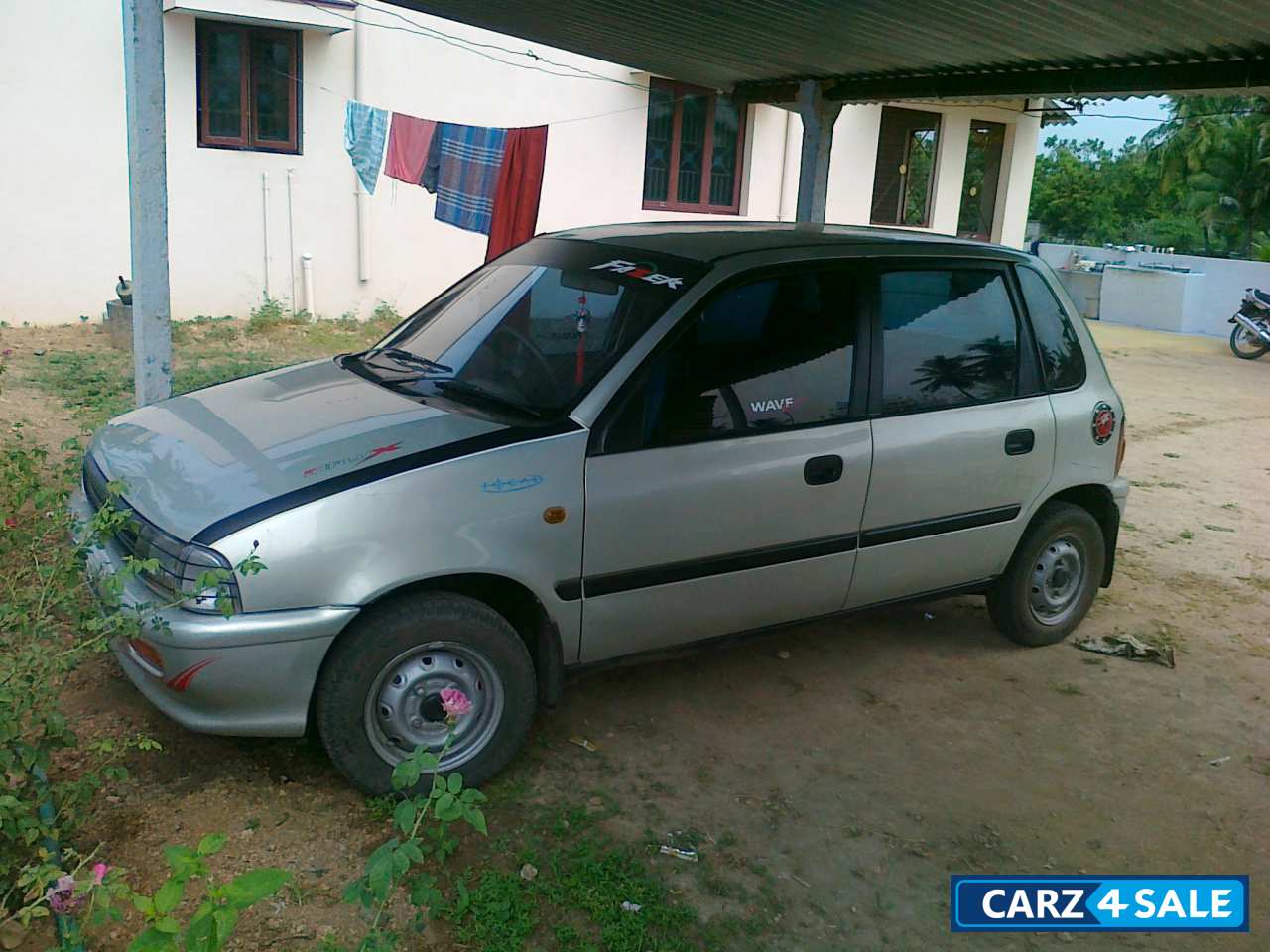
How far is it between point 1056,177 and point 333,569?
4657 centimetres

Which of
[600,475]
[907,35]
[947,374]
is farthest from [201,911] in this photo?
[907,35]

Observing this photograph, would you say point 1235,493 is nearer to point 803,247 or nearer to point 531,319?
point 803,247

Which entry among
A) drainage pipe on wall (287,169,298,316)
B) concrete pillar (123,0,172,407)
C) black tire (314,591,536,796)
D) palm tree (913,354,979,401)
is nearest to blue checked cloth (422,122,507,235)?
drainage pipe on wall (287,169,298,316)

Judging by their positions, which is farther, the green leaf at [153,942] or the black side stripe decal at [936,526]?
the black side stripe decal at [936,526]

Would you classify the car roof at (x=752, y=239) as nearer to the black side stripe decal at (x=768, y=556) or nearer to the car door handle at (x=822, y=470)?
the car door handle at (x=822, y=470)

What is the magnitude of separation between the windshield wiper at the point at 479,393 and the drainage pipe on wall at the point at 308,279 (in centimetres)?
923

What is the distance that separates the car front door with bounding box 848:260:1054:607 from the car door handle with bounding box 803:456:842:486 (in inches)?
7.4

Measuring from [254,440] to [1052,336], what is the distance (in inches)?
134

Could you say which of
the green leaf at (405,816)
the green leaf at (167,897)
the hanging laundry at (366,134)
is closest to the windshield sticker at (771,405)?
the green leaf at (405,816)

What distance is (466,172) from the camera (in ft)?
30.6

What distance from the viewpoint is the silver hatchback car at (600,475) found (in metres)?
Answer: 3.37

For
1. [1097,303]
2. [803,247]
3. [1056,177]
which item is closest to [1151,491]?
[803,247]

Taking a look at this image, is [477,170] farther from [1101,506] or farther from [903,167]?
[903,167]

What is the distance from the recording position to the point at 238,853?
3.33 meters
